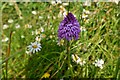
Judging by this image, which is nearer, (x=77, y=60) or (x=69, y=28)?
(x=69, y=28)

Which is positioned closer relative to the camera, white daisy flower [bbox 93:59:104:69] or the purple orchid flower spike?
the purple orchid flower spike

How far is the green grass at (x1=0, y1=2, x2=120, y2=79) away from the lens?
1.55 metres

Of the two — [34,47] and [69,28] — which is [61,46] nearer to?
[34,47]

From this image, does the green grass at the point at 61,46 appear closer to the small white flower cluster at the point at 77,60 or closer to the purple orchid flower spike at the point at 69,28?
the small white flower cluster at the point at 77,60

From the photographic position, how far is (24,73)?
1.61 m

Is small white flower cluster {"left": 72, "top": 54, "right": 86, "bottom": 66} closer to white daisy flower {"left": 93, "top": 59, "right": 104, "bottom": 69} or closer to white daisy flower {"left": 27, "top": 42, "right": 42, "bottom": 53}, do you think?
white daisy flower {"left": 93, "top": 59, "right": 104, "bottom": 69}

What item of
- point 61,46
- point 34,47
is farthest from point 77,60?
point 34,47

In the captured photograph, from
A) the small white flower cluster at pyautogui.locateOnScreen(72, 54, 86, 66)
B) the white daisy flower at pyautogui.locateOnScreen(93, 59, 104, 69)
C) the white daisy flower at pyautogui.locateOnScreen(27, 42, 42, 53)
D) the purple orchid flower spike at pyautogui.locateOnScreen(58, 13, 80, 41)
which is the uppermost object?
the purple orchid flower spike at pyautogui.locateOnScreen(58, 13, 80, 41)

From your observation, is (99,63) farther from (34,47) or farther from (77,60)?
(34,47)

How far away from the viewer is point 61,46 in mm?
1592

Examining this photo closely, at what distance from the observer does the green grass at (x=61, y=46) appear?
61.2 inches

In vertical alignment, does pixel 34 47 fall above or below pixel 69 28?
below

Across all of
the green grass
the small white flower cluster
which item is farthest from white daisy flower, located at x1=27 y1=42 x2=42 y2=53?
the small white flower cluster

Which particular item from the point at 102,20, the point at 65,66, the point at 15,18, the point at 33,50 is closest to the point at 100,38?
the point at 102,20
